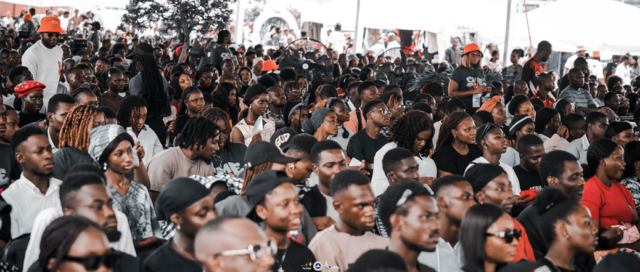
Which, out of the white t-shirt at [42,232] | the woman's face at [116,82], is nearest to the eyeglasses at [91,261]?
the white t-shirt at [42,232]

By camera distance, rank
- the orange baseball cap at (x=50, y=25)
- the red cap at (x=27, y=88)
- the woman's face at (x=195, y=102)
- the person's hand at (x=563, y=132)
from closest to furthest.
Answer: the red cap at (x=27, y=88) → the woman's face at (x=195, y=102) → the person's hand at (x=563, y=132) → the orange baseball cap at (x=50, y=25)

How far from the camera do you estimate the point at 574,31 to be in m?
14.3

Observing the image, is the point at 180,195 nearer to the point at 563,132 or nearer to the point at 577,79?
the point at 563,132

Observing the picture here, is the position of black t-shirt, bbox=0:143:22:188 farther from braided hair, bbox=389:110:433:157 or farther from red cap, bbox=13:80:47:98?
braided hair, bbox=389:110:433:157

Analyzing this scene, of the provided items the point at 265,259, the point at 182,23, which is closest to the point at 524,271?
the point at 265,259

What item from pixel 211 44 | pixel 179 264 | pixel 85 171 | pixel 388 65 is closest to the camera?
pixel 179 264

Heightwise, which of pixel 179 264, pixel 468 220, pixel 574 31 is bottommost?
pixel 179 264

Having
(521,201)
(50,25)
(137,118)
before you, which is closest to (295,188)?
(521,201)

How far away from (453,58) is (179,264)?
16.3m

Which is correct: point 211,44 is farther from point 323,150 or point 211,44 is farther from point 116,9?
point 116,9

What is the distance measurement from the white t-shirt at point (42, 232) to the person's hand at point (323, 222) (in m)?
1.15

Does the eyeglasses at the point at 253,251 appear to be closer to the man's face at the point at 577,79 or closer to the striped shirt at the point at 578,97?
the striped shirt at the point at 578,97

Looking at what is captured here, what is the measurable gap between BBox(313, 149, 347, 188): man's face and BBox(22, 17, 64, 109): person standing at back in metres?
4.61

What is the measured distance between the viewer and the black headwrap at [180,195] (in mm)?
3266
